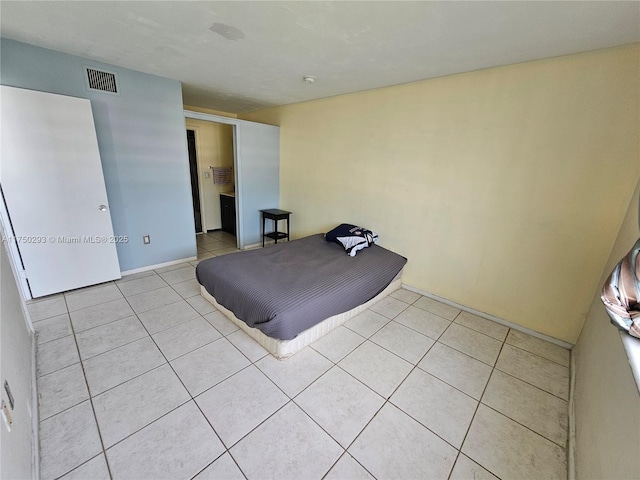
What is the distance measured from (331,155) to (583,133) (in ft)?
8.37

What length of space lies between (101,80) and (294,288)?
9.49 feet

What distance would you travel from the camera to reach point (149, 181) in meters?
3.10

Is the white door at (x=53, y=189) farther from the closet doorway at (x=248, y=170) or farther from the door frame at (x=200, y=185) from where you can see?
the door frame at (x=200, y=185)

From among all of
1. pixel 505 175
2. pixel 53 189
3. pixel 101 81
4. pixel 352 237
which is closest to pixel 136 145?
pixel 101 81

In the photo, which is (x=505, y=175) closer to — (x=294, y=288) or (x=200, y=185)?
(x=294, y=288)

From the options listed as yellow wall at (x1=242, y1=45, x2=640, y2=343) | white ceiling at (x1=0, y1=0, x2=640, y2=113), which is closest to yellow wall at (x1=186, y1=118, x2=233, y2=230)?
white ceiling at (x1=0, y1=0, x2=640, y2=113)

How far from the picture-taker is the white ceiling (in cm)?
149

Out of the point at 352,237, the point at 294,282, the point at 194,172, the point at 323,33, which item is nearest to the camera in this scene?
the point at 323,33

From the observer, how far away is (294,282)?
7.32 ft

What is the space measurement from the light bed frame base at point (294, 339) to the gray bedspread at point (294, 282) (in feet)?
0.36

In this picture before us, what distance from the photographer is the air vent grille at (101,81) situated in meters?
2.53

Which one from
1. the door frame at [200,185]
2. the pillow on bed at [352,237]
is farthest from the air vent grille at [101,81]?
the pillow on bed at [352,237]

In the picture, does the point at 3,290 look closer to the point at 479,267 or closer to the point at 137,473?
the point at 137,473

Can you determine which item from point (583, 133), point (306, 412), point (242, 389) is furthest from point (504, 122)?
point (242, 389)
